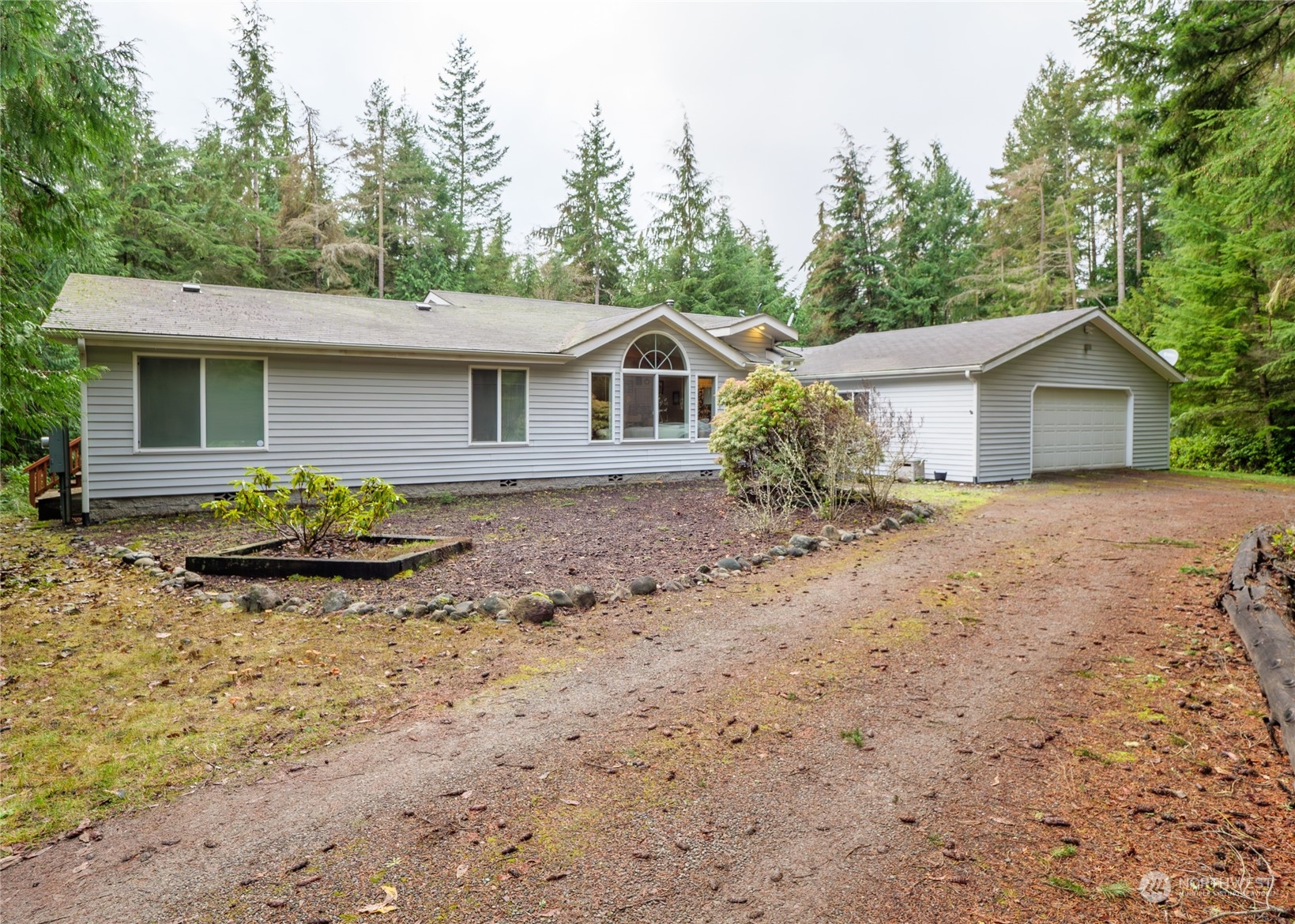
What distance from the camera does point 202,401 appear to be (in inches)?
417

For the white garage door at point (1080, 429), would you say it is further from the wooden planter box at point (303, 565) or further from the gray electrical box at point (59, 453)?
the gray electrical box at point (59, 453)

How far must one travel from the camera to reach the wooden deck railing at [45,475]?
10719mm

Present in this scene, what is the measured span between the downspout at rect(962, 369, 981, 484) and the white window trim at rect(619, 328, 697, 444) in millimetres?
5673

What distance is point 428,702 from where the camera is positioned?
3789 millimetres

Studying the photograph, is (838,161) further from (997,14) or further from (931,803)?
(931,803)

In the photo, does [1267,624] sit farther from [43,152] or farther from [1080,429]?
[1080,429]

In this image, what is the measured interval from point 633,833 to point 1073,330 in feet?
55.1

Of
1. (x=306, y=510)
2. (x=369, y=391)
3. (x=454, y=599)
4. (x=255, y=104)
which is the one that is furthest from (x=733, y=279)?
(x=454, y=599)

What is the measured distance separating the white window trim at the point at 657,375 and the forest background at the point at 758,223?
7997mm

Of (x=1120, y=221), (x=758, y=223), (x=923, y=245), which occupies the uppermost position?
(x=758, y=223)

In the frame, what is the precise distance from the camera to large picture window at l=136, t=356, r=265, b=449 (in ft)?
33.6

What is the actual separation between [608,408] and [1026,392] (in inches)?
355

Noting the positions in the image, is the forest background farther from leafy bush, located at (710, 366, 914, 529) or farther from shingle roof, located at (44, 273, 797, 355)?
leafy bush, located at (710, 366, 914, 529)

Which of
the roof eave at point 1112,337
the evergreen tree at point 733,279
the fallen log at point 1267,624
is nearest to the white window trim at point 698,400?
the roof eave at point 1112,337
